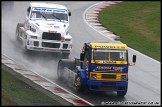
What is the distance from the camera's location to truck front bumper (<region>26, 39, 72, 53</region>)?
2727 centimetres

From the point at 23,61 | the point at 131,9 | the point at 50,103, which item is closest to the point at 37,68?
the point at 23,61

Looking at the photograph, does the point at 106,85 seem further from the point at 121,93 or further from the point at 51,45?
the point at 51,45

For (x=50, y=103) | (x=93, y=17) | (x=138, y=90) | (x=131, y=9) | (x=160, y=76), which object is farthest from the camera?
(x=131, y=9)

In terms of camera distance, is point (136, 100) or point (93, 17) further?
point (93, 17)

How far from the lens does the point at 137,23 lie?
3766 cm

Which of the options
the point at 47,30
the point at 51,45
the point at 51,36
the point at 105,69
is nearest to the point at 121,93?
the point at 105,69

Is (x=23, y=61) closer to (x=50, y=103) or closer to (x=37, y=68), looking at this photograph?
(x=37, y=68)

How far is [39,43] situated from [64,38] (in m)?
1.35

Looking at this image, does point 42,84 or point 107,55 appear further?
point 42,84

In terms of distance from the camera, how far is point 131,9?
41.8m

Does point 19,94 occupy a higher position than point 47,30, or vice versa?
point 47,30

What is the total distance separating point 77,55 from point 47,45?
2036 mm

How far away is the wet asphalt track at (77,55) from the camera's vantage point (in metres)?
21.6

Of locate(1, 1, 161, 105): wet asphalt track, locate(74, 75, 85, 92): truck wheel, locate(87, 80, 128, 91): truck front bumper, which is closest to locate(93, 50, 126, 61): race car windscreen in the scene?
locate(87, 80, 128, 91): truck front bumper
